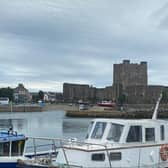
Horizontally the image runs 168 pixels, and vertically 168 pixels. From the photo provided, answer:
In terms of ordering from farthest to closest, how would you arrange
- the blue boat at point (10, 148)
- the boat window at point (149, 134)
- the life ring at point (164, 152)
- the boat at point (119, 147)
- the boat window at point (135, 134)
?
1. the blue boat at point (10, 148)
2. the life ring at point (164, 152)
3. the boat window at point (149, 134)
4. the boat window at point (135, 134)
5. the boat at point (119, 147)

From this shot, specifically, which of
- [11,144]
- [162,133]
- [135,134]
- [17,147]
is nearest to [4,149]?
[11,144]

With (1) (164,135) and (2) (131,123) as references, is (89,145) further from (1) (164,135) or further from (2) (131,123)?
(1) (164,135)

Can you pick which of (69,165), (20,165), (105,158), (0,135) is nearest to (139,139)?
(105,158)

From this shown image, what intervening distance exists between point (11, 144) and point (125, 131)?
816 centimetres

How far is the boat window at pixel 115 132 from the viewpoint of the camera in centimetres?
2297

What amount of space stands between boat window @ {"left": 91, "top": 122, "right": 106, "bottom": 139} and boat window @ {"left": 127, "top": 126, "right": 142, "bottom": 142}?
52.9 inches

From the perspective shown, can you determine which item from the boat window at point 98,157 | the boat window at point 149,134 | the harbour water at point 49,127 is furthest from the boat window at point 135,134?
the harbour water at point 49,127

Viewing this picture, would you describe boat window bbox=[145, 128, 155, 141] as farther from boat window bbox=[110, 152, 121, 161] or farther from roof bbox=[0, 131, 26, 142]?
roof bbox=[0, 131, 26, 142]

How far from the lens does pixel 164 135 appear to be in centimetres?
2445

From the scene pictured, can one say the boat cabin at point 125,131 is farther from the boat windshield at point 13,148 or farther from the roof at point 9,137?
the boat windshield at point 13,148

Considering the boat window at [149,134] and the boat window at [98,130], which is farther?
the boat window at [149,134]

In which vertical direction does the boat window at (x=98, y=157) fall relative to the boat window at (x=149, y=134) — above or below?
below

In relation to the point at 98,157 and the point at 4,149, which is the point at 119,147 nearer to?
the point at 98,157

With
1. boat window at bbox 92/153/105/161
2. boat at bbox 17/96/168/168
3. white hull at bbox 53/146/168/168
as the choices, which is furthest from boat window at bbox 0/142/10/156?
boat window at bbox 92/153/105/161
